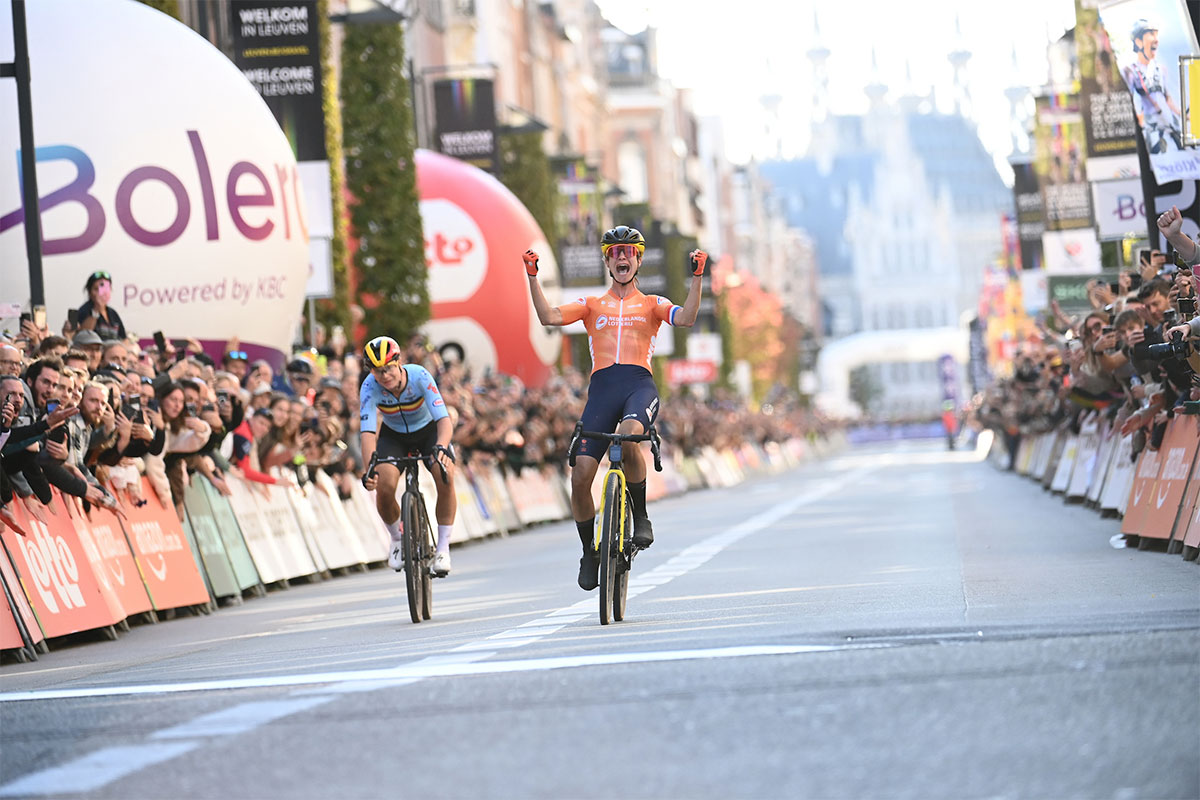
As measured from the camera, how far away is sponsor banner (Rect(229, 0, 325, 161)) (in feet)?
93.9

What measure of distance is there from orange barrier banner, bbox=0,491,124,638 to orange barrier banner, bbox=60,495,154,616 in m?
0.14

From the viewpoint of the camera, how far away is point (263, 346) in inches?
951

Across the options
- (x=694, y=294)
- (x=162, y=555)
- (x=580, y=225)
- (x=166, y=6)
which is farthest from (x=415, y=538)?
(x=580, y=225)

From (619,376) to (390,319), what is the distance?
21867mm

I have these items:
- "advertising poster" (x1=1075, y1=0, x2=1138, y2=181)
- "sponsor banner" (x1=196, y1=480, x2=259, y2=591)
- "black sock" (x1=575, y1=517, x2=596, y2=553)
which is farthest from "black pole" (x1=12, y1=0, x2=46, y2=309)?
"advertising poster" (x1=1075, y1=0, x2=1138, y2=181)

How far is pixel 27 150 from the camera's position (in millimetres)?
17703

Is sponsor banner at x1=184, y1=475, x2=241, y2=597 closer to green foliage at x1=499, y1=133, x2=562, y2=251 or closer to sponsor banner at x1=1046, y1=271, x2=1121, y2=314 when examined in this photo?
sponsor banner at x1=1046, y1=271, x2=1121, y2=314

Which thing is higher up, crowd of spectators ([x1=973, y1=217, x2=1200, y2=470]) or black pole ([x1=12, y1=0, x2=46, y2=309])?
black pole ([x1=12, y1=0, x2=46, y2=309])

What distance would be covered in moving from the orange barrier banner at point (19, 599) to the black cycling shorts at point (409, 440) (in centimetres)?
235

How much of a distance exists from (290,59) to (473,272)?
918 centimetres

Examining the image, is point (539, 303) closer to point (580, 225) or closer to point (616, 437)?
point (616, 437)

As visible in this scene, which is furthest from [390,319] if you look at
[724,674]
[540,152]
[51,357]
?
[724,674]

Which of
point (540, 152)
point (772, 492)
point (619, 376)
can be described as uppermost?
point (540, 152)

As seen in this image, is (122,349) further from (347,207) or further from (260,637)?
(347,207)
